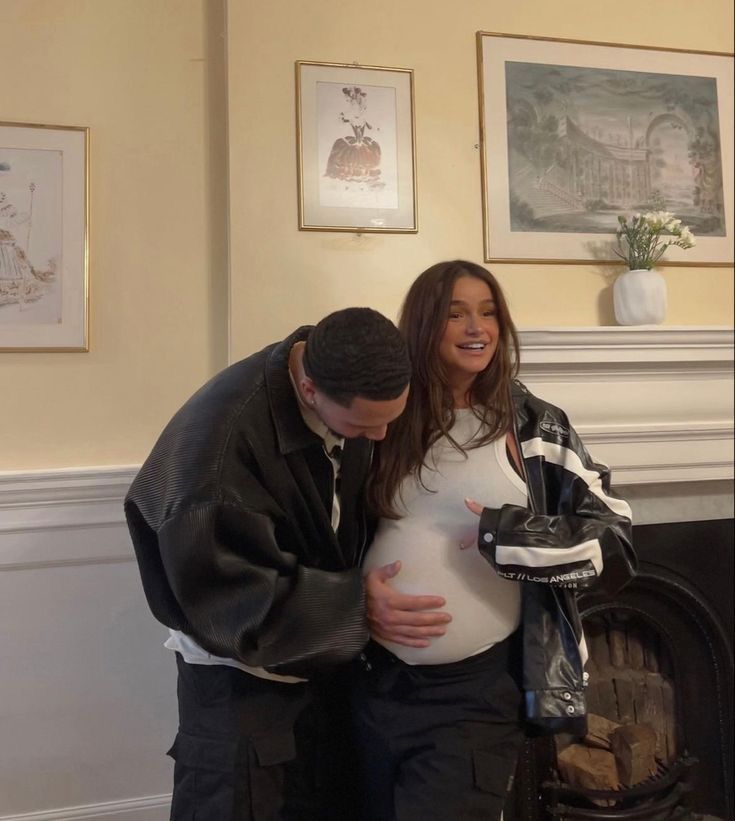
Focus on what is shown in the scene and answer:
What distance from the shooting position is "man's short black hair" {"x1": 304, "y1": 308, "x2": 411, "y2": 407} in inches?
36.6

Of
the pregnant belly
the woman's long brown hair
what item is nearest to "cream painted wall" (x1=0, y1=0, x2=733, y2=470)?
the woman's long brown hair

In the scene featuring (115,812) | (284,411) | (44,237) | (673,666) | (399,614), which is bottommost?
(115,812)

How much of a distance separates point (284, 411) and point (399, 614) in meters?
0.38

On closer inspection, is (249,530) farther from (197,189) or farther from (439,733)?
(197,189)

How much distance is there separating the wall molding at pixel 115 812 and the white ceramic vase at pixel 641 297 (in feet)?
5.93

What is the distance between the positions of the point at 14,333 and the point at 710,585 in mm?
2036

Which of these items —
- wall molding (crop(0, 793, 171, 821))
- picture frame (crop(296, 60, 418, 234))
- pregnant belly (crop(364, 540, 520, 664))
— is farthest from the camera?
picture frame (crop(296, 60, 418, 234))

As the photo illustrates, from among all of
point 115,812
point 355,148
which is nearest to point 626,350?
point 355,148

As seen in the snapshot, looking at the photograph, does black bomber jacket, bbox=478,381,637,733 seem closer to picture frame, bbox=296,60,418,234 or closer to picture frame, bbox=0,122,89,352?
picture frame, bbox=296,60,418,234

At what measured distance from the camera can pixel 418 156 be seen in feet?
6.40

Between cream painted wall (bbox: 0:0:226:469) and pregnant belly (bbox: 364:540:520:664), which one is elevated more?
cream painted wall (bbox: 0:0:226:469)

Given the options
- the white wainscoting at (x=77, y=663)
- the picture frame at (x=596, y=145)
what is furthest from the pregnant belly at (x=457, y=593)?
the picture frame at (x=596, y=145)

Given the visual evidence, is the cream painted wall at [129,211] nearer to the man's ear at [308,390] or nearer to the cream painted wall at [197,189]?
the cream painted wall at [197,189]

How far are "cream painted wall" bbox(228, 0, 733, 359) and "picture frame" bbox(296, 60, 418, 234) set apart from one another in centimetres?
3
